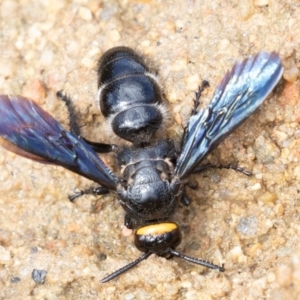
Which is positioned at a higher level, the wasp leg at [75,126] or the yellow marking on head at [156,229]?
A: the wasp leg at [75,126]

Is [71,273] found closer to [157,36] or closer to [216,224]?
[216,224]

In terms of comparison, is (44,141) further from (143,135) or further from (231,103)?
(231,103)

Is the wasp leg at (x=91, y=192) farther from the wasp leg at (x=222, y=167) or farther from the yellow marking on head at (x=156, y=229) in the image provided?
the wasp leg at (x=222, y=167)

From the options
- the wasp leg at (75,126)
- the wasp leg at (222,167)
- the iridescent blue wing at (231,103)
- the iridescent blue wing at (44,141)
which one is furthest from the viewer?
the wasp leg at (75,126)

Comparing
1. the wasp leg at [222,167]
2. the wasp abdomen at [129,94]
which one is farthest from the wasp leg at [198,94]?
the wasp leg at [222,167]

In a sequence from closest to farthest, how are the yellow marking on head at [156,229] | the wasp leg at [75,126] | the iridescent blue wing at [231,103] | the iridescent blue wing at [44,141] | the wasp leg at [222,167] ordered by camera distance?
A: 1. the iridescent blue wing at [231,103]
2. the iridescent blue wing at [44,141]
3. the yellow marking on head at [156,229]
4. the wasp leg at [222,167]
5. the wasp leg at [75,126]

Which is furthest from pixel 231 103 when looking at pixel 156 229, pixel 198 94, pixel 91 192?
pixel 91 192

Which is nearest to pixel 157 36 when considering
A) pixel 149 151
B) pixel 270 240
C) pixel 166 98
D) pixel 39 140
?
pixel 166 98
